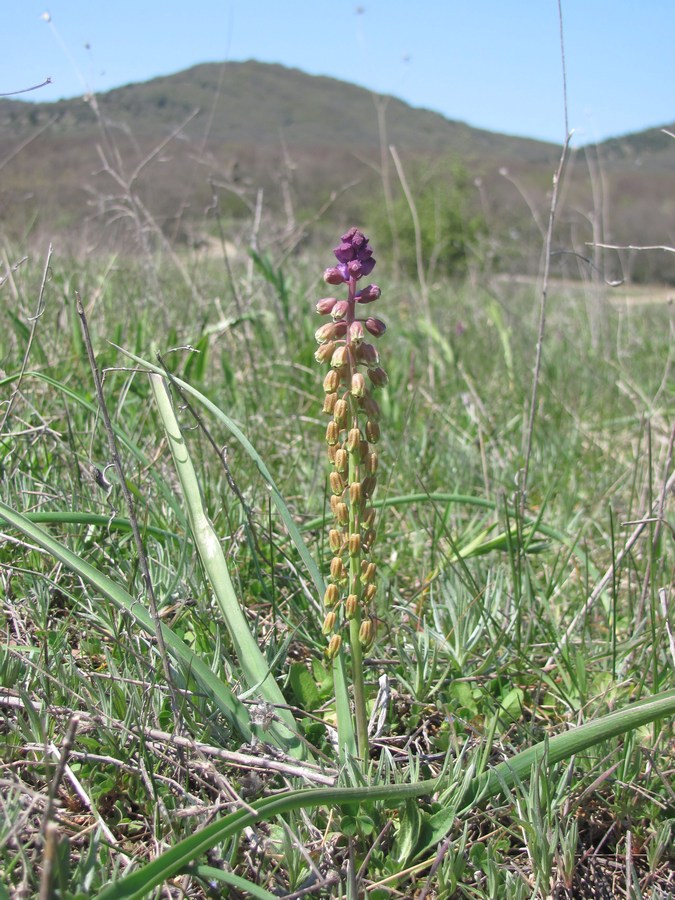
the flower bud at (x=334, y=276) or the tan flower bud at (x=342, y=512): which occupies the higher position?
the flower bud at (x=334, y=276)

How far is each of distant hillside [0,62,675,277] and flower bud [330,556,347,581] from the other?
2.01 meters

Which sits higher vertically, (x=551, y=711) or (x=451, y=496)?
(x=451, y=496)

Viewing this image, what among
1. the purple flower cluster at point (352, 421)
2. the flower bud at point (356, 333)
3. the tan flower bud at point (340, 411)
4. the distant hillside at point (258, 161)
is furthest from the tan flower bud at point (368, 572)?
the distant hillside at point (258, 161)

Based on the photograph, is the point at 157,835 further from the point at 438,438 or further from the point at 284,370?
the point at 284,370

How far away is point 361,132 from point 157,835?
39.6 meters

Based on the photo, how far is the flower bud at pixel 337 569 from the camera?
1.12 meters

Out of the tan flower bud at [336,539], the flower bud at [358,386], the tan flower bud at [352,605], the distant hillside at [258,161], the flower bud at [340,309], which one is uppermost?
the distant hillside at [258,161]

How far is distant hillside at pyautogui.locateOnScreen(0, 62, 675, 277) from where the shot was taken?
13.6 feet

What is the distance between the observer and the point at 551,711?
1.56 metres

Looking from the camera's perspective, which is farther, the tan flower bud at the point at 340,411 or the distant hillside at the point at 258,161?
the distant hillside at the point at 258,161

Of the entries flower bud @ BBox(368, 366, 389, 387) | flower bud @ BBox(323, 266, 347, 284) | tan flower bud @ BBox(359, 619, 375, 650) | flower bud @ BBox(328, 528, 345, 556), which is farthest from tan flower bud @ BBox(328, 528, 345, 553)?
flower bud @ BBox(323, 266, 347, 284)

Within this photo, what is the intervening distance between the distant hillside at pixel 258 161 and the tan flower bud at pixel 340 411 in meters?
1.92

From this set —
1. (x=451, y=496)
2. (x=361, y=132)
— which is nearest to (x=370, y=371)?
(x=451, y=496)

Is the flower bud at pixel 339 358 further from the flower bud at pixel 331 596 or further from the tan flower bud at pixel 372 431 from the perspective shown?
the flower bud at pixel 331 596
